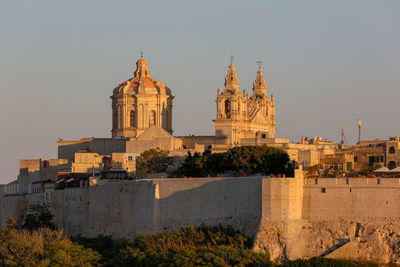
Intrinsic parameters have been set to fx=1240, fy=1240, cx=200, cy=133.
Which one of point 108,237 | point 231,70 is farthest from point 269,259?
point 231,70

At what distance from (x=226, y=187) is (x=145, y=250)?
5.33 m

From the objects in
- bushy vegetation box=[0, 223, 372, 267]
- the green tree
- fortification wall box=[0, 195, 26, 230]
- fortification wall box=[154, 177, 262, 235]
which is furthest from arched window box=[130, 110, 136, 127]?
fortification wall box=[154, 177, 262, 235]

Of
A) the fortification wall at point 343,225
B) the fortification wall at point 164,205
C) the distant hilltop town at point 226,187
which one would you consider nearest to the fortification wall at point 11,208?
the distant hilltop town at point 226,187

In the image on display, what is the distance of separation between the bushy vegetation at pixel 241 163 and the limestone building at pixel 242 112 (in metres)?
17.0

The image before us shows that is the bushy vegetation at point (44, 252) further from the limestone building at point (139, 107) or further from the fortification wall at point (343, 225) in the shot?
the limestone building at point (139, 107)

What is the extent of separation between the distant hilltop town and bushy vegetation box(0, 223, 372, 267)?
1221mm

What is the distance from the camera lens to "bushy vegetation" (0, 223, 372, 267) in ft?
198

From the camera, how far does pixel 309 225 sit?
62.4 meters

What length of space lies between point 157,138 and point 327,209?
31749 mm

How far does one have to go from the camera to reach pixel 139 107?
332 feet

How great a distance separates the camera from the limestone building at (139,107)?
101 meters

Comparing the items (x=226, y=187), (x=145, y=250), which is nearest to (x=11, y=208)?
(x=145, y=250)

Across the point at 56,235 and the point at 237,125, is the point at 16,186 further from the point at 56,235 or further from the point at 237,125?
the point at 56,235

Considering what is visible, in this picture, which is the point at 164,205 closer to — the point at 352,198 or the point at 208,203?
the point at 208,203
